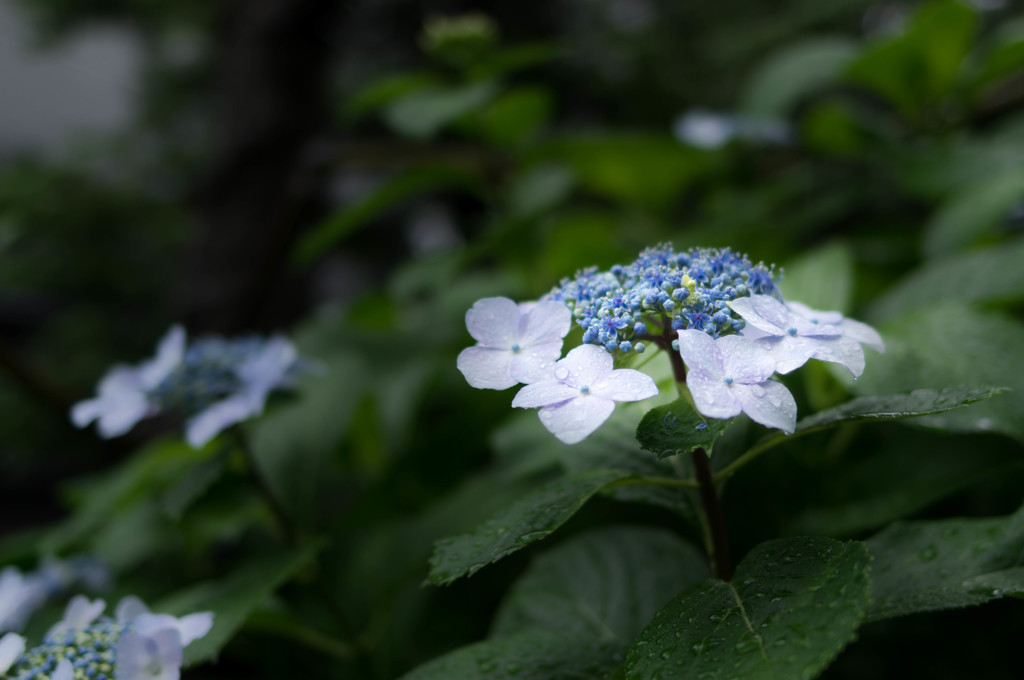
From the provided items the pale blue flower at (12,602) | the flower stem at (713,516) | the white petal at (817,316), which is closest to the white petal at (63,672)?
the pale blue flower at (12,602)

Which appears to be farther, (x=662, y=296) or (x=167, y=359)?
(x=167, y=359)

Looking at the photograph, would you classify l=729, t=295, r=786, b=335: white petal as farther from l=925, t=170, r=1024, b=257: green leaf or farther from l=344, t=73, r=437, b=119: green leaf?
l=344, t=73, r=437, b=119: green leaf

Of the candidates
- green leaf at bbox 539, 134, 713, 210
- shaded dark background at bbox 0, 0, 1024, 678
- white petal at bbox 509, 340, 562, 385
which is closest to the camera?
white petal at bbox 509, 340, 562, 385

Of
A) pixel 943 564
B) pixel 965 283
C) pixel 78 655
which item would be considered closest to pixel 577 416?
pixel 943 564

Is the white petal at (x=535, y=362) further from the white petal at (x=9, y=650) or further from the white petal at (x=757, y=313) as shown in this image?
the white petal at (x=9, y=650)

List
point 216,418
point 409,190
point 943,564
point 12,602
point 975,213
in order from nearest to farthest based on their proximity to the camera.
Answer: point 943,564 → point 12,602 → point 216,418 → point 975,213 → point 409,190

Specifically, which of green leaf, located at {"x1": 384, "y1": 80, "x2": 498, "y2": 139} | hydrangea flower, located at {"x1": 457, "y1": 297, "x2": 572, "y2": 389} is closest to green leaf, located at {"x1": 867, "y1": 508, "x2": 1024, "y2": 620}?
hydrangea flower, located at {"x1": 457, "y1": 297, "x2": 572, "y2": 389}

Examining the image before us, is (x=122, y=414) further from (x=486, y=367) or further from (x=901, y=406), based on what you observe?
(x=901, y=406)
